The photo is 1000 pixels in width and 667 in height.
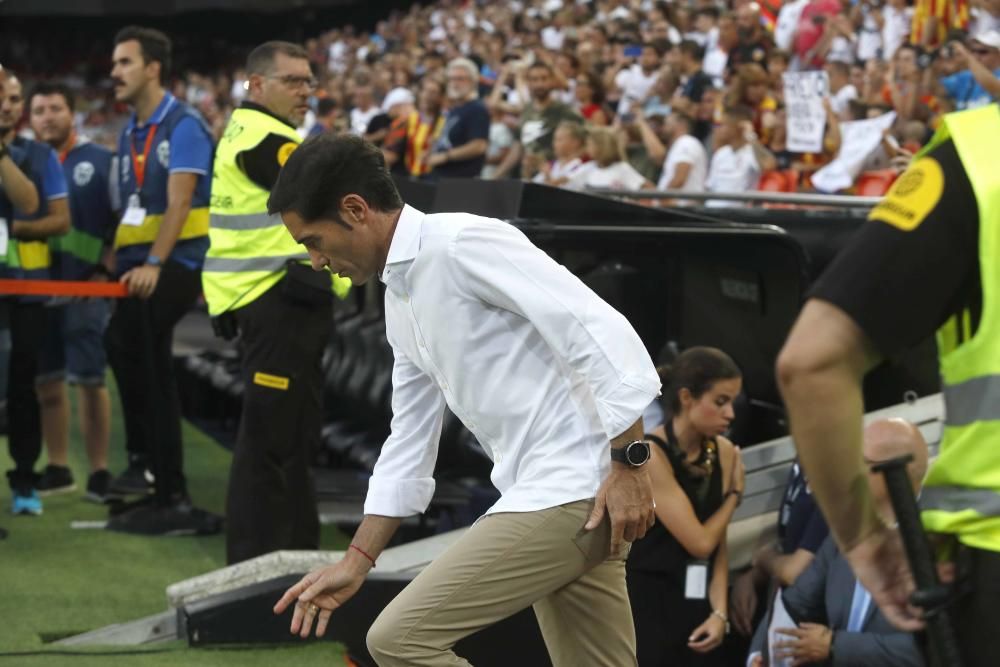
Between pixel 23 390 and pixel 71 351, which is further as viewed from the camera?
pixel 71 351

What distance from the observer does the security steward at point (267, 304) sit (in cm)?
562

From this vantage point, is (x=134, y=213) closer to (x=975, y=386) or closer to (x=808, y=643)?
(x=808, y=643)

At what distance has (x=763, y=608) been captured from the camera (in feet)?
16.6

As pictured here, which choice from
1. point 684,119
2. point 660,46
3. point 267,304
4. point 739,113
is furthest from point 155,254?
point 660,46

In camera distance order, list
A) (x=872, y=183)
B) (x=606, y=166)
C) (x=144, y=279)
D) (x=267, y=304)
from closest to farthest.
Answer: (x=267, y=304)
(x=144, y=279)
(x=872, y=183)
(x=606, y=166)

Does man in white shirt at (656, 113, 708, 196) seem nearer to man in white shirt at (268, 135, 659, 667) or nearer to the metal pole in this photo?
man in white shirt at (268, 135, 659, 667)

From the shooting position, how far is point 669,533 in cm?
490

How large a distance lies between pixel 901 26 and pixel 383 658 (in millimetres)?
10002

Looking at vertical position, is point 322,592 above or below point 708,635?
above

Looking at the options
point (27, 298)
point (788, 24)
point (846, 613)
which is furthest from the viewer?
point (788, 24)

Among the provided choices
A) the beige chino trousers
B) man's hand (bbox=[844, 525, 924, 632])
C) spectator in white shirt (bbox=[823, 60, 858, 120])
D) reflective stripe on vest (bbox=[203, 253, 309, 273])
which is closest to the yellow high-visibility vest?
reflective stripe on vest (bbox=[203, 253, 309, 273])

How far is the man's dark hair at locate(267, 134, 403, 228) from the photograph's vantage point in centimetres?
302

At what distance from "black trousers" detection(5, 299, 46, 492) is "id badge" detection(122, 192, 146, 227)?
2.21 ft

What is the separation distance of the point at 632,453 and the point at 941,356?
1054 mm
